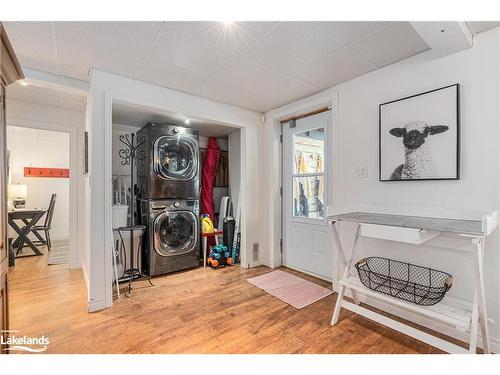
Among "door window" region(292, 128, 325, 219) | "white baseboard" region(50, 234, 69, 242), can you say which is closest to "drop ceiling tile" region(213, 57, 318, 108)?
"door window" region(292, 128, 325, 219)

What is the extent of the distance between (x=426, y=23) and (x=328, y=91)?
1207mm

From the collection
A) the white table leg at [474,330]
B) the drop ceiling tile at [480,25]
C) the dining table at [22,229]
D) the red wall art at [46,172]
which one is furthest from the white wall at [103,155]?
the red wall art at [46,172]

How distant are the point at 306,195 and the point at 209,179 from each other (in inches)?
65.9

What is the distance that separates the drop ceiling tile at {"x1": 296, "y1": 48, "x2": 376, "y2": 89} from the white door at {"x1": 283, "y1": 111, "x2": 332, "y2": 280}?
19.5 inches

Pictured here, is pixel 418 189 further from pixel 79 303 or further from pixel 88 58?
pixel 79 303

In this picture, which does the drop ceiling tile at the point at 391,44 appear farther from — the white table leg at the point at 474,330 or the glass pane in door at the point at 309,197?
the white table leg at the point at 474,330

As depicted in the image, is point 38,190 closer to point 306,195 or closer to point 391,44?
point 306,195

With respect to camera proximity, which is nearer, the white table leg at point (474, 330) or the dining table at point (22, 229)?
the white table leg at point (474, 330)

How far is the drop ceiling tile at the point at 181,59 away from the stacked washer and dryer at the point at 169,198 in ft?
2.73

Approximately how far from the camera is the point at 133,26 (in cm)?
159

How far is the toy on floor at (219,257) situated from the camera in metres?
3.27

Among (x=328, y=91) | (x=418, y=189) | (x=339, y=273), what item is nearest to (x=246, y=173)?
(x=328, y=91)

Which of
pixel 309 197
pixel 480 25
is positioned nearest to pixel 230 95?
pixel 309 197
